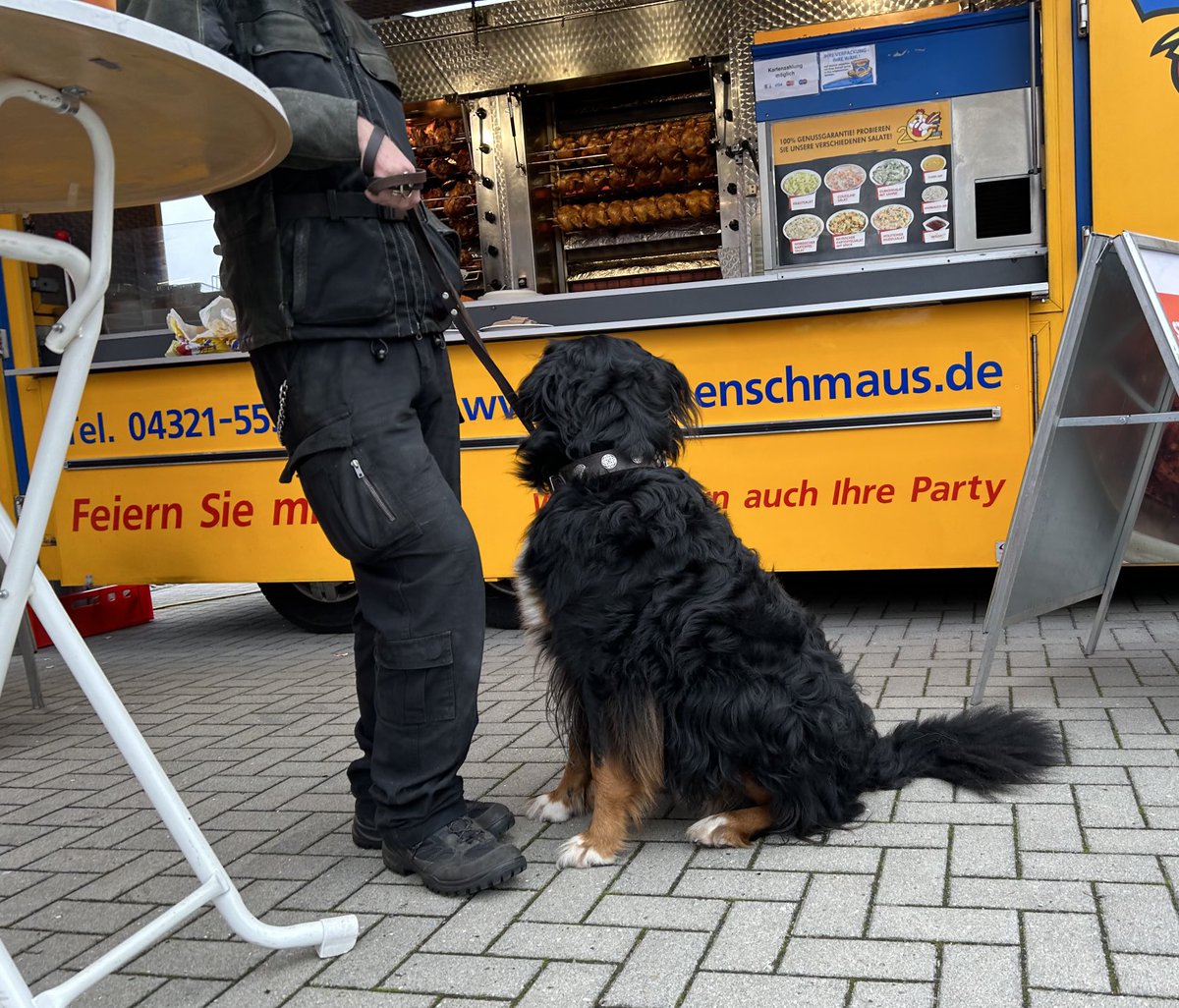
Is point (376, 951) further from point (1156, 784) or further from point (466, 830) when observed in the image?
point (1156, 784)

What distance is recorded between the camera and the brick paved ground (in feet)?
6.60

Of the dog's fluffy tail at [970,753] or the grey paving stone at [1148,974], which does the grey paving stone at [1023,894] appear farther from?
the dog's fluffy tail at [970,753]

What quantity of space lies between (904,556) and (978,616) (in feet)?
1.83

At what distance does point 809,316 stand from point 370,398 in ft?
9.49

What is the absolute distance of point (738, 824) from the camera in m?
2.65

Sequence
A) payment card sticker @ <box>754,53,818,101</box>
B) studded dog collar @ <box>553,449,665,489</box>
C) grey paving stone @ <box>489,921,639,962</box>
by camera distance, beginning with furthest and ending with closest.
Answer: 1. payment card sticker @ <box>754,53,818,101</box>
2. studded dog collar @ <box>553,449,665,489</box>
3. grey paving stone @ <box>489,921,639,962</box>

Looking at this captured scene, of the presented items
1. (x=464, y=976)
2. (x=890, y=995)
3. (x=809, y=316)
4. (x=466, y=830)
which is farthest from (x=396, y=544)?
(x=809, y=316)

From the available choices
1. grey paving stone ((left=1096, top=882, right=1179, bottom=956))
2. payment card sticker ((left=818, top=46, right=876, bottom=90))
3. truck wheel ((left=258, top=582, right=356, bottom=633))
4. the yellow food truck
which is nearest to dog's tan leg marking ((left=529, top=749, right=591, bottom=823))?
grey paving stone ((left=1096, top=882, right=1179, bottom=956))

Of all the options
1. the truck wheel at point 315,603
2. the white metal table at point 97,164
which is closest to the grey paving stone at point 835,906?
the white metal table at point 97,164

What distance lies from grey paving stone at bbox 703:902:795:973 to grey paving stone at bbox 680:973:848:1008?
0.13 ft

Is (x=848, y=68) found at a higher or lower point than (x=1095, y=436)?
higher

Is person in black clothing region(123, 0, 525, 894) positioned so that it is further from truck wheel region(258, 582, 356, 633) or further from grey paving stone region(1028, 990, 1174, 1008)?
truck wheel region(258, 582, 356, 633)

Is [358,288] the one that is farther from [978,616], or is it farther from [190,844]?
[978,616]

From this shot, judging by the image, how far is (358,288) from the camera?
2.45m
